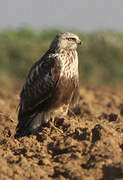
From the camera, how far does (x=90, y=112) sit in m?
10.5

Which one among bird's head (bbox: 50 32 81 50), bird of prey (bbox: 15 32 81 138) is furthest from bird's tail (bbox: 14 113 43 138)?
bird's head (bbox: 50 32 81 50)

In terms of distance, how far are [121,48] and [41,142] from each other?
17.6m

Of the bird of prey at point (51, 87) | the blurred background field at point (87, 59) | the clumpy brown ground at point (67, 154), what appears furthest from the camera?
the blurred background field at point (87, 59)

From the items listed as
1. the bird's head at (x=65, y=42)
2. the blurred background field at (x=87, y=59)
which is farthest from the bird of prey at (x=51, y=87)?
the blurred background field at (x=87, y=59)

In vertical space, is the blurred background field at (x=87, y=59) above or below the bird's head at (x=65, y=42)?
above

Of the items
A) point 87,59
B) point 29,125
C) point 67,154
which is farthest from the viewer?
point 87,59

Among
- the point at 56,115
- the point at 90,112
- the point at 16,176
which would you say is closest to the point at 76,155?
the point at 16,176

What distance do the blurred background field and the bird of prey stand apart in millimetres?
11156

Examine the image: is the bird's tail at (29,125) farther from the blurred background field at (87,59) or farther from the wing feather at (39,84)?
the blurred background field at (87,59)

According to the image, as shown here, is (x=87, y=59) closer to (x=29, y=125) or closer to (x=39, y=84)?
(x=39, y=84)

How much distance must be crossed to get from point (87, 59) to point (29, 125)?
48.1 feet

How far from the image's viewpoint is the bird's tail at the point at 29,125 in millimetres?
8062

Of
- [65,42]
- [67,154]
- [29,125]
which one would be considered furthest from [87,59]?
[67,154]

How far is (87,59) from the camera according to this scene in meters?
22.6
